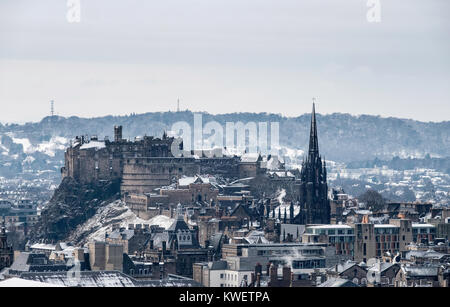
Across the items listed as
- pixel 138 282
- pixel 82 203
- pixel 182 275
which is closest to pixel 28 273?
pixel 138 282

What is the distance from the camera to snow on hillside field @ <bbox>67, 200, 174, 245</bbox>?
93331 millimetres

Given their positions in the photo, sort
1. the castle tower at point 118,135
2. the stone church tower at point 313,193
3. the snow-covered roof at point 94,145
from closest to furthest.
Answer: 1. the stone church tower at point 313,193
2. the snow-covered roof at point 94,145
3. the castle tower at point 118,135

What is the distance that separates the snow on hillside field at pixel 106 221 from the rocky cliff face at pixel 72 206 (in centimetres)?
80

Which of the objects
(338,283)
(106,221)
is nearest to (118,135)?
(106,221)

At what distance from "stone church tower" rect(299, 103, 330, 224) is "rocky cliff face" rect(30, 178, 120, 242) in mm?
15557

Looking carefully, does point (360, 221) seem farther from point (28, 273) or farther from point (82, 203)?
point (28, 273)

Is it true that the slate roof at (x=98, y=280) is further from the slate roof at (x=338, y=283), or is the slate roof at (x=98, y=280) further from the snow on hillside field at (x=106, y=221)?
the snow on hillside field at (x=106, y=221)

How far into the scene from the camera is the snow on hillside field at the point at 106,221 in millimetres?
93331

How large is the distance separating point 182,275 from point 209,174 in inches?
1453

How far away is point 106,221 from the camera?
3824 inches

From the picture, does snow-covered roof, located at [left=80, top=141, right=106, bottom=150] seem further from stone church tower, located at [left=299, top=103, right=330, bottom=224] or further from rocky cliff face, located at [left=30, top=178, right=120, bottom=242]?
stone church tower, located at [left=299, top=103, right=330, bottom=224]

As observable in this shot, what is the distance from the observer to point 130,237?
8031cm

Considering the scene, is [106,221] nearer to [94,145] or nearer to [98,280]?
[94,145]

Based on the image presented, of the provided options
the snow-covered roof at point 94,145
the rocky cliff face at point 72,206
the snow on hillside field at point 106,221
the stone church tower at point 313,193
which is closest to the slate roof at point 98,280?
the stone church tower at point 313,193
